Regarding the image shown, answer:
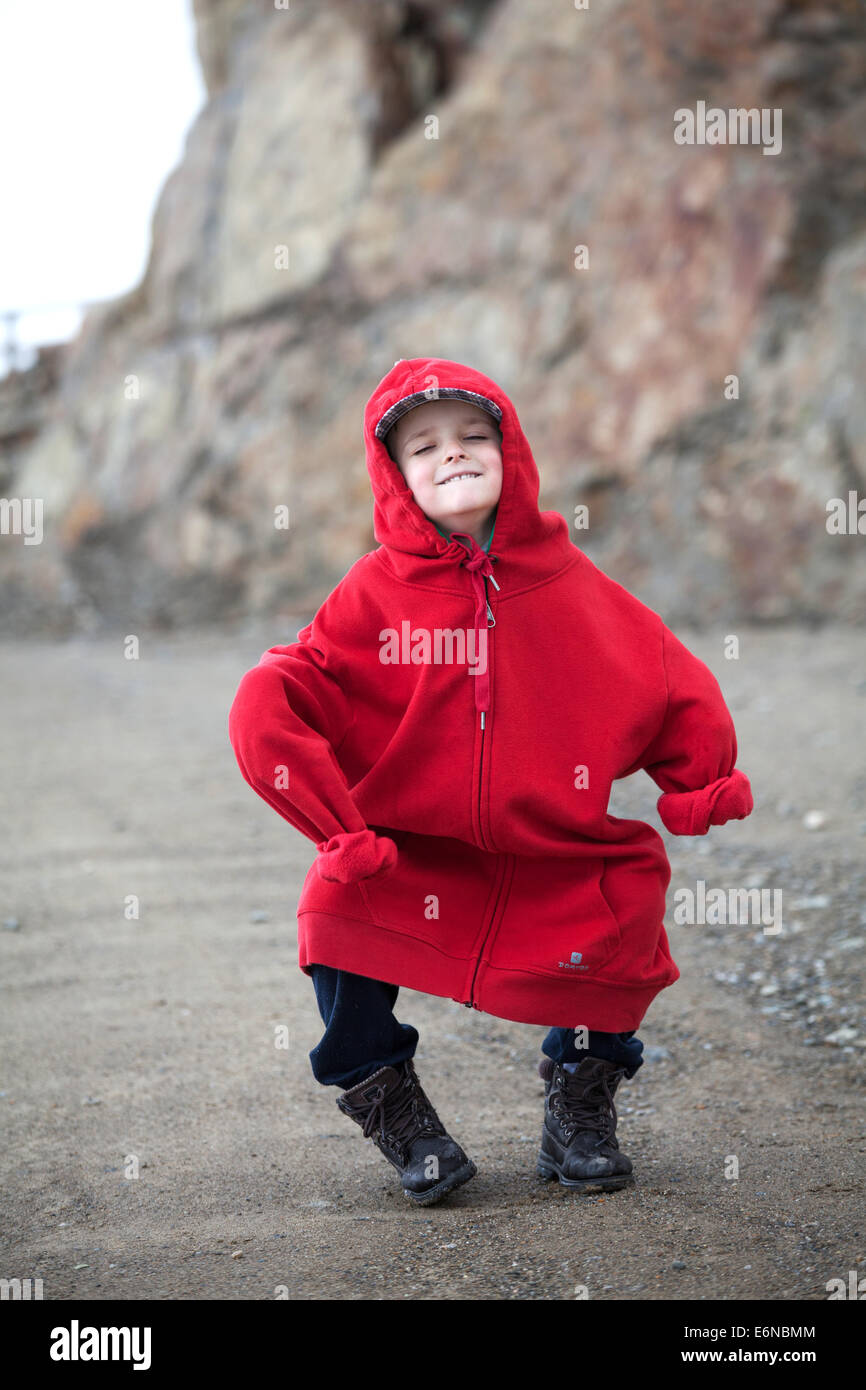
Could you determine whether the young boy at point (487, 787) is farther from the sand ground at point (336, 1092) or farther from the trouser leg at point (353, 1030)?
the sand ground at point (336, 1092)

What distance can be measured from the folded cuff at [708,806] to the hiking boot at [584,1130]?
1.44 ft

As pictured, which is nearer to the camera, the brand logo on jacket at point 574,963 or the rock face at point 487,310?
the brand logo on jacket at point 574,963

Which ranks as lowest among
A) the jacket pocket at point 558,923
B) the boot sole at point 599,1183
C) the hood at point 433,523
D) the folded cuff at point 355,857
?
the boot sole at point 599,1183

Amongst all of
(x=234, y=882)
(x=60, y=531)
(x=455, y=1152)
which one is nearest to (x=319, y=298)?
(x=60, y=531)

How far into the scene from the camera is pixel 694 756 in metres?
2.16

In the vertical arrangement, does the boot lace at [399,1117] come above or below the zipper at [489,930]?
below

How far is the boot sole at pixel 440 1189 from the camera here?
83.7 inches

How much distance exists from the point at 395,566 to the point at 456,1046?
3.92ft

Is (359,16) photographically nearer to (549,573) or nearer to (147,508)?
(147,508)

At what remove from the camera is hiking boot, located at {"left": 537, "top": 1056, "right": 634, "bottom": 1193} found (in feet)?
7.03

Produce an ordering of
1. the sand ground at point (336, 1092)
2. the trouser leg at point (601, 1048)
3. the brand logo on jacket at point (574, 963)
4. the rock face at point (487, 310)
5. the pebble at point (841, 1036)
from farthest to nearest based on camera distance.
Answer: the rock face at point (487, 310) < the pebble at point (841, 1036) < the trouser leg at point (601, 1048) < the brand logo on jacket at point (574, 963) < the sand ground at point (336, 1092)

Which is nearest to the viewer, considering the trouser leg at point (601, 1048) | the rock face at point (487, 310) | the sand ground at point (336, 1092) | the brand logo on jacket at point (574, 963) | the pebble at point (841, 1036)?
the sand ground at point (336, 1092)

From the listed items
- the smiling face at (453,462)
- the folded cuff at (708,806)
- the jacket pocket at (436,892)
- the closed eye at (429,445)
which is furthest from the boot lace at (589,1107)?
the closed eye at (429,445)

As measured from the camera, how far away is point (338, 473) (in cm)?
873
